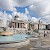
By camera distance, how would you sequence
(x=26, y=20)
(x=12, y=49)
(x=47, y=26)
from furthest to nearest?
(x=47, y=26)
(x=26, y=20)
(x=12, y=49)

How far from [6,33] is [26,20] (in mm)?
16344

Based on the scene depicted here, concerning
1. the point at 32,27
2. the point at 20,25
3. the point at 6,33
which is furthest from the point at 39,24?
the point at 6,33

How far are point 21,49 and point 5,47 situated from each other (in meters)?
0.77

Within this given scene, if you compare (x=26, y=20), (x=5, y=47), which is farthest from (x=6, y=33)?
(x=26, y=20)

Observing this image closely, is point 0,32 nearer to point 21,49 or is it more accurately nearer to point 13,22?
point 21,49

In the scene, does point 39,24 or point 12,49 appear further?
point 39,24

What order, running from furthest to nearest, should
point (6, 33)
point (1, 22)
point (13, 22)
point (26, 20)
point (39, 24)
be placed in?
point (39, 24) → point (26, 20) → point (13, 22) → point (1, 22) → point (6, 33)

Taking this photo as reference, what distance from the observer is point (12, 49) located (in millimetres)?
5598

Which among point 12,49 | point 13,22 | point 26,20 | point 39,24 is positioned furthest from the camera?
point 39,24

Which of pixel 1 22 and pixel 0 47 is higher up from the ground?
pixel 1 22

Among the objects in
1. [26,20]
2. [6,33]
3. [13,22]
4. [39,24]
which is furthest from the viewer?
[39,24]

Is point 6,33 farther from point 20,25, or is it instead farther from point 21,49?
point 20,25

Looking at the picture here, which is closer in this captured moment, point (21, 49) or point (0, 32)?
point (21, 49)

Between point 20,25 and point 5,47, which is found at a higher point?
point 20,25
